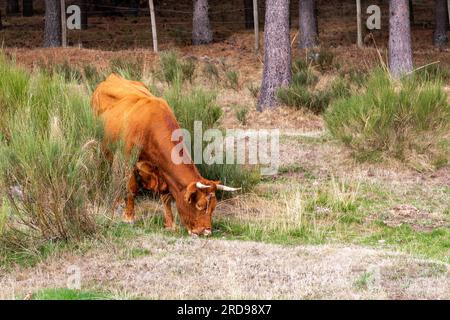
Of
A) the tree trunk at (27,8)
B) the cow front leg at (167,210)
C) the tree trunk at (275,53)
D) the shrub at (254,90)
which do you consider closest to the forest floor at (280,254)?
the cow front leg at (167,210)

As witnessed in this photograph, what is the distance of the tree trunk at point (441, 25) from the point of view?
27312 millimetres

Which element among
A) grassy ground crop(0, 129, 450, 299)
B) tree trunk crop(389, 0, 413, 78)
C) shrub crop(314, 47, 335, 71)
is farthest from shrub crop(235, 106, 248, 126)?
shrub crop(314, 47, 335, 71)

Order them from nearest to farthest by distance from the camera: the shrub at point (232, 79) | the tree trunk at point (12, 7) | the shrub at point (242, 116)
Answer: the shrub at point (242, 116), the shrub at point (232, 79), the tree trunk at point (12, 7)

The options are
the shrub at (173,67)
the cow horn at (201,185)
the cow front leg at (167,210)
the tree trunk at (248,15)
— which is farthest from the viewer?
the tree trunk at (248,15)

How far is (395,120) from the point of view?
12.6 metres

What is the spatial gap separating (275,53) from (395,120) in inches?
181

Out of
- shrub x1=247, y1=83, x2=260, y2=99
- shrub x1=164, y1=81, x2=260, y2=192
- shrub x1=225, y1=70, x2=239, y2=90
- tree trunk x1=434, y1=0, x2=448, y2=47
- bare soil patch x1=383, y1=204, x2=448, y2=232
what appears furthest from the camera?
tree trunk x1=434, y1=0, x2=448, y2=47

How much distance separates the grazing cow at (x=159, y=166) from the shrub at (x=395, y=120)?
3764mm

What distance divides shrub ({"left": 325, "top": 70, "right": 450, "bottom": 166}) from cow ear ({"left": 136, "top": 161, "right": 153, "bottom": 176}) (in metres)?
4.03

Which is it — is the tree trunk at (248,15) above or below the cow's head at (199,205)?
above

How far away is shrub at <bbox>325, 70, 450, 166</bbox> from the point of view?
12508mm

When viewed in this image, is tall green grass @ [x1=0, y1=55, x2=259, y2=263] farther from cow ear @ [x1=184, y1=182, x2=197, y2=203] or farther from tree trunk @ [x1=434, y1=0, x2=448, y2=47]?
tree trunk @ [x1=434, y1=0, x2=448, y2=47]

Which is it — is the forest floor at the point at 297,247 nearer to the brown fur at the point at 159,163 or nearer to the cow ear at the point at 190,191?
the brown fur at the point at 159,163

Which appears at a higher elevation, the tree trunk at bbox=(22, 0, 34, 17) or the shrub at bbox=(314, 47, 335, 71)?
the tree trunk at bbox=(22, 0, 34, 17)
